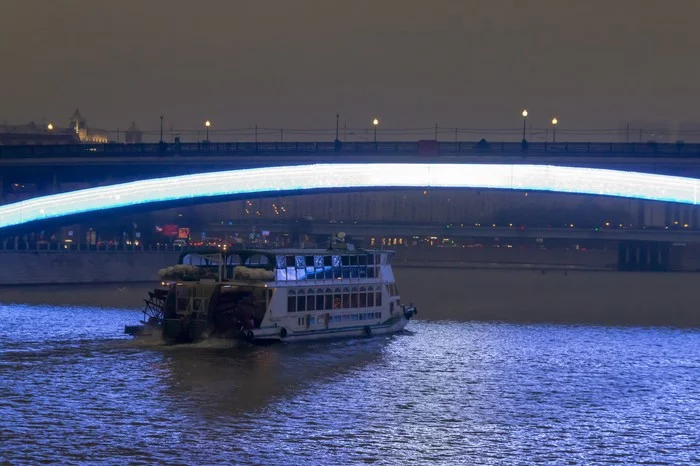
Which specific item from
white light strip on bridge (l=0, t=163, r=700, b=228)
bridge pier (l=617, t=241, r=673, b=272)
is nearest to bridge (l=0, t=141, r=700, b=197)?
white light strip on bridge (l=0, t=163, r=700, b=228)

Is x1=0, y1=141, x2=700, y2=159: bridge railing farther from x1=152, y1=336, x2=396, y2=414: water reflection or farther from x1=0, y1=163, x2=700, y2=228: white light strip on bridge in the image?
x1=152, y1=336, x2=396, y2=414: water reflection

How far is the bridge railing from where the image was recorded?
5306 centimetres

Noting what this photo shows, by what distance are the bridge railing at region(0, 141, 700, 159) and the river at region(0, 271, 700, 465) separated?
1302 centimetres

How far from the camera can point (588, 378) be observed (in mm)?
32156

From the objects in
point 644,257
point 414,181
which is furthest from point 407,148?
point 644,257

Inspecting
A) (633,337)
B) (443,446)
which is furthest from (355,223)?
(443,446)

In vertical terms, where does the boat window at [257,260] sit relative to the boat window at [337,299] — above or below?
above

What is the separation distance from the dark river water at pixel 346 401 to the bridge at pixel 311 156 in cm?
1436

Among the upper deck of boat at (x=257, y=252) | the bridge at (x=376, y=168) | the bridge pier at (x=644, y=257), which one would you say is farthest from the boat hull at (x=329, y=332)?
the bridge pier at (x=644, y=257)

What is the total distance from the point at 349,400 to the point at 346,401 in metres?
0.17

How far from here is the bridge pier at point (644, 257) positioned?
113 meters

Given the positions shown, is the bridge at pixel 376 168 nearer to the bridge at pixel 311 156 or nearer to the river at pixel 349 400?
the bridge at pixel 311 156

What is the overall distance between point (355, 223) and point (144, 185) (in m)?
35.0

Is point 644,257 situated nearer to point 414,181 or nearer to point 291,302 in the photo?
point 414,181
